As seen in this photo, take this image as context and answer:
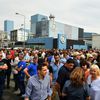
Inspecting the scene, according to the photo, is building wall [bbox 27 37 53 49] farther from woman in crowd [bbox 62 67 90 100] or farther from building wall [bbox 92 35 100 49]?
woman in crowd [bbox 62 67 90 100]

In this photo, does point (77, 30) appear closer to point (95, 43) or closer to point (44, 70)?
point (95, 43)

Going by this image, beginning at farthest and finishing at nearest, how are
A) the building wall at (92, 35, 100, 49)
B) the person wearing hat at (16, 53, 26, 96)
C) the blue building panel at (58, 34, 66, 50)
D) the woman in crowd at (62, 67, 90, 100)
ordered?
A: the building wall at (92, 35, 100, 49) < the blue building panel at (58, 34, 66, 50) < the person wearing hat at (16, 53, 26, 96) < the woman in crowd at (62, 67, 90, 100)

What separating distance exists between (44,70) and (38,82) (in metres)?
0.24

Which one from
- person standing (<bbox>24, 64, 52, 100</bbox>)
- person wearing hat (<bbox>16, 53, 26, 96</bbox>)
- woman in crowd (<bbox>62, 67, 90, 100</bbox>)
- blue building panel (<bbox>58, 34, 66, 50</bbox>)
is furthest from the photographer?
blue building panel (<bbox>58, 34, 66, 50</bbox>)

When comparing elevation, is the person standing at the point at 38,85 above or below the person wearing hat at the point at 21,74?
above

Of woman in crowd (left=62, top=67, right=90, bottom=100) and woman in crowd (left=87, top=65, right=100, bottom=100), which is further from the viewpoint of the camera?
woman in crowd (left=87, top=65, right=100, bottom=100)

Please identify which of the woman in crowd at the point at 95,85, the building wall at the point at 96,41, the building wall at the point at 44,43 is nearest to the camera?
the woman in crowd at the point at 95,85

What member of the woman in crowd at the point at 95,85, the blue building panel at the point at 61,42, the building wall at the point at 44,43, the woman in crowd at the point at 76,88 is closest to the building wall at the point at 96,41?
the building wall at the point at 44,43

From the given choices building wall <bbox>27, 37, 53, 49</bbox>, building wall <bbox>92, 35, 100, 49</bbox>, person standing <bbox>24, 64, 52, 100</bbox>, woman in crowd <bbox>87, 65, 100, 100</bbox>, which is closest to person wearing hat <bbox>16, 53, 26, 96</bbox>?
person standing <bbox>24, 64, 52, 100</bbox>

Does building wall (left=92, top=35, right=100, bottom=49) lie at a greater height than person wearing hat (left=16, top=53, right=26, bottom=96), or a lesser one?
greater

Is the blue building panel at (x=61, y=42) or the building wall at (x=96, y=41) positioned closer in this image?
the blue building panel at (x=61, y=42)

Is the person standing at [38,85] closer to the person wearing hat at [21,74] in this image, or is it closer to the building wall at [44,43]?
the person wearing hat at [21,74]

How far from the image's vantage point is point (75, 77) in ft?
16.8

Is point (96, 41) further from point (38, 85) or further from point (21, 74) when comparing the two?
point (38, 85)
